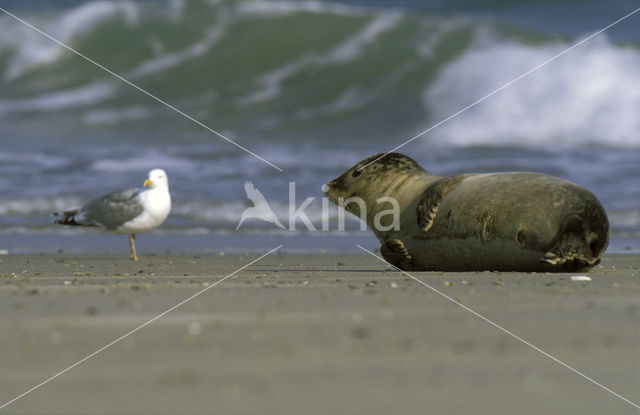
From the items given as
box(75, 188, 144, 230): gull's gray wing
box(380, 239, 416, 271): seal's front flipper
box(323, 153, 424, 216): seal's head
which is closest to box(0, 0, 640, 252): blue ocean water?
box(75, 188, 144, 230): gull's gray wing

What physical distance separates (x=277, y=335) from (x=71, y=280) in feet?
9.51

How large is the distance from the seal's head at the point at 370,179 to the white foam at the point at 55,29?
19.9 metres

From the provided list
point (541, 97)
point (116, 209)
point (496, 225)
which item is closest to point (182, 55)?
point (541, 97)

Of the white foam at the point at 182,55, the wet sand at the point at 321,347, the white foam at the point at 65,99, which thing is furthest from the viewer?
the white foam at the point at 182,55

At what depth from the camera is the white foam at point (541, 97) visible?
19.0 m

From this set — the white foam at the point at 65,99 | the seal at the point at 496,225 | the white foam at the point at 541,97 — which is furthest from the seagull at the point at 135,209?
the white foam at the point at 65,99

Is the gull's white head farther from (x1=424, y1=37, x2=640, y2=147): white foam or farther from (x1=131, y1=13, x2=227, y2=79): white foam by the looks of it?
(x1=131, y1=13, x2=227, y2=79): white foam

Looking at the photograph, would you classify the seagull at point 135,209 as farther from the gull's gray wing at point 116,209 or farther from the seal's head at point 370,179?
the seal's head at point 370,179

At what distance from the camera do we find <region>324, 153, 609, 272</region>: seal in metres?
6.49

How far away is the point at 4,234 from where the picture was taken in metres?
11.2

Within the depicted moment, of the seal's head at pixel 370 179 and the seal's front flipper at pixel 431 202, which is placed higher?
the seal's head at pixel 370 179

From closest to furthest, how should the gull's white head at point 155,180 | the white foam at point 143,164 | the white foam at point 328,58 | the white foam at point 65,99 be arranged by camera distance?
the gull's white head at point 155,180 < the white foam at point 143,164 < the white foam at point 328,58 < the white foam at point 65,99

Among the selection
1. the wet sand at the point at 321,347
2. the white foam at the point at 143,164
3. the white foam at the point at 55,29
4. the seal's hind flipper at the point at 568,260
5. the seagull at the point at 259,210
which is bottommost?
the wet sand at the point at 321,347

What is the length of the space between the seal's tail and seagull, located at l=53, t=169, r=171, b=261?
3902 millimetres
